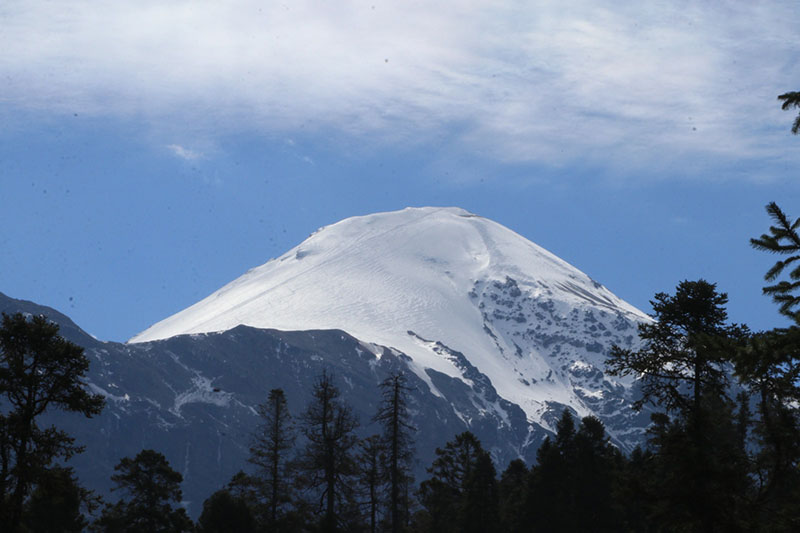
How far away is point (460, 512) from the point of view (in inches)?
2133

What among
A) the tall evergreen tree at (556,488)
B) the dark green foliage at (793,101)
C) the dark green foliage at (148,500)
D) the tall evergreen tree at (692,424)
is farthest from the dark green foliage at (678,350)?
the dark green foliage at (148,500)

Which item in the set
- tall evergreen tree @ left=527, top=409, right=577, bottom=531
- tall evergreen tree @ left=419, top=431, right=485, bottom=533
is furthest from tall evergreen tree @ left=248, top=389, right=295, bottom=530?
tall evergreen tree @ left=527, top=409, right=577, bottom=531

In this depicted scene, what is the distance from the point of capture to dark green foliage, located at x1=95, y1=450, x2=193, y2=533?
48.3m

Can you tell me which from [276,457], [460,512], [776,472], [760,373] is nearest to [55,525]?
[276,457]

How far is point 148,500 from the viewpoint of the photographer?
4922 centimetres

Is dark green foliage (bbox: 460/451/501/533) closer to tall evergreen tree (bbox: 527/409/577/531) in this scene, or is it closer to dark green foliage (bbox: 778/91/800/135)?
tall evergreen tree (bbox: 527/409/577/531)

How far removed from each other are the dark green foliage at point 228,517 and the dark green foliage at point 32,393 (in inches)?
706

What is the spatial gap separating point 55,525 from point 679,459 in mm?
31703

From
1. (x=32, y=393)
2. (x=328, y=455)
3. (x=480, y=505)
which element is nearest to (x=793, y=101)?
(x=32, y=393)

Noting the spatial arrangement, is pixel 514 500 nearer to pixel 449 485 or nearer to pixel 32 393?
pixel 449 485

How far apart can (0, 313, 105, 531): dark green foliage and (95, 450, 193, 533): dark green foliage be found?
747 inches

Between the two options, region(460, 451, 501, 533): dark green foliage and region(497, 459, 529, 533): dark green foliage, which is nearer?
region(497, 459, 529, 533): dark green foliage

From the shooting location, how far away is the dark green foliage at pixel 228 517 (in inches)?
1852

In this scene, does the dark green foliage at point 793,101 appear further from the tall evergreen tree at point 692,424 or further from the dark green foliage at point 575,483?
the dark green foliage at point 575,483
